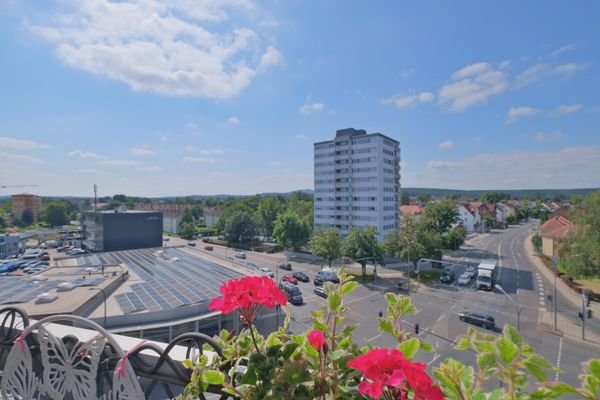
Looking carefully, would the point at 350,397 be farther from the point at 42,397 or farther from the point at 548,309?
the point at 548,309

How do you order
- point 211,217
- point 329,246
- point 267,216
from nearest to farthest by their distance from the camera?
point 329,246, point 267,216, point 211,217

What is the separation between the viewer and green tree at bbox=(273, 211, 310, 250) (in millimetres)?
32688

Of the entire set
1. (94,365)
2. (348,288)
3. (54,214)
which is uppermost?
(348,288)

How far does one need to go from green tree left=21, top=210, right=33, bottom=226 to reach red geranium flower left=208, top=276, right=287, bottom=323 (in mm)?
92594

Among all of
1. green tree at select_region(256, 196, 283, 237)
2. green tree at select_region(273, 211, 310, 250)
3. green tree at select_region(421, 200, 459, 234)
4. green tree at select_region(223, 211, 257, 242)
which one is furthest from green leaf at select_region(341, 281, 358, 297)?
green tree at select_region(256, 196, 283, 237)

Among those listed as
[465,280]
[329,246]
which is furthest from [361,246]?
[465,280]

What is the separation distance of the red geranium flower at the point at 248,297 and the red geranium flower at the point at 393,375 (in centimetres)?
33

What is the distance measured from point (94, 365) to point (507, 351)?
68.4 inches

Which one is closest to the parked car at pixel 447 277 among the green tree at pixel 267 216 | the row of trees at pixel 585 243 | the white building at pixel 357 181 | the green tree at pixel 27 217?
the row of trees at pixel 585 243

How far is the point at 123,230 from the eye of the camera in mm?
33469

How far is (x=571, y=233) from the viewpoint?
19.9 m

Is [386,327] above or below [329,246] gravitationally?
above

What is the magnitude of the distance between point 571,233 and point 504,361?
25774 mm

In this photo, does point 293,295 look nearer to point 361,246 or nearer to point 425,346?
point 361,246
